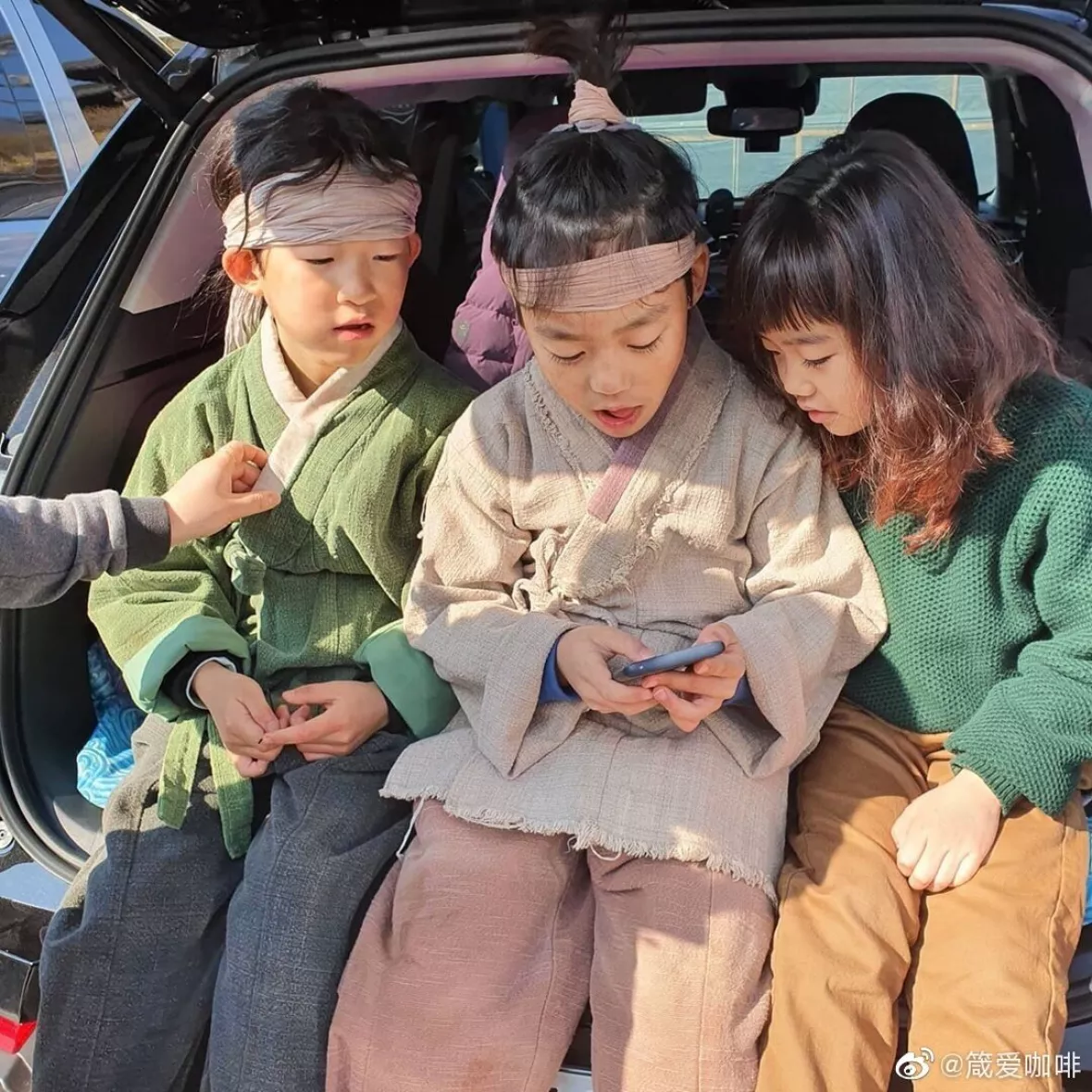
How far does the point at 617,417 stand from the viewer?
1.58 m

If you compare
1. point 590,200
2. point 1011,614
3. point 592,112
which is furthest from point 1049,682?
→ point 592,112

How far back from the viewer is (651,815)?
1.45 m

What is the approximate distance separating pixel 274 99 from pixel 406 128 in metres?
0.59

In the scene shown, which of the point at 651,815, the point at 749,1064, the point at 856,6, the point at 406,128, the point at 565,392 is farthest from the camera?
the point at 406,128

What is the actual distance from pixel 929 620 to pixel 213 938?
1.10 metres

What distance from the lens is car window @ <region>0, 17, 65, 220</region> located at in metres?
3.26

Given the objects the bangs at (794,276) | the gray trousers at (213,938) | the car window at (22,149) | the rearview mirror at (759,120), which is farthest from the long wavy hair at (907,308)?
the car window at (22,149)

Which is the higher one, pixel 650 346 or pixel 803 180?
pixel 803 180

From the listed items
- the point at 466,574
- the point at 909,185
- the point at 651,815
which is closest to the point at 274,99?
the point at 466,574

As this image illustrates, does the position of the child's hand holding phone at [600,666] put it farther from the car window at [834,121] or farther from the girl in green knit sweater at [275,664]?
the car window at [834,121]

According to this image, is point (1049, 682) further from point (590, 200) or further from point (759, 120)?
point (759, 120)

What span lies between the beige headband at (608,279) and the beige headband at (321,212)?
32cm

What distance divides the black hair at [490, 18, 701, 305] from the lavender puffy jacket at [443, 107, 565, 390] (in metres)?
0.42

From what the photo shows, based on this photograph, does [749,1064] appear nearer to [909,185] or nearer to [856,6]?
[909,185]
